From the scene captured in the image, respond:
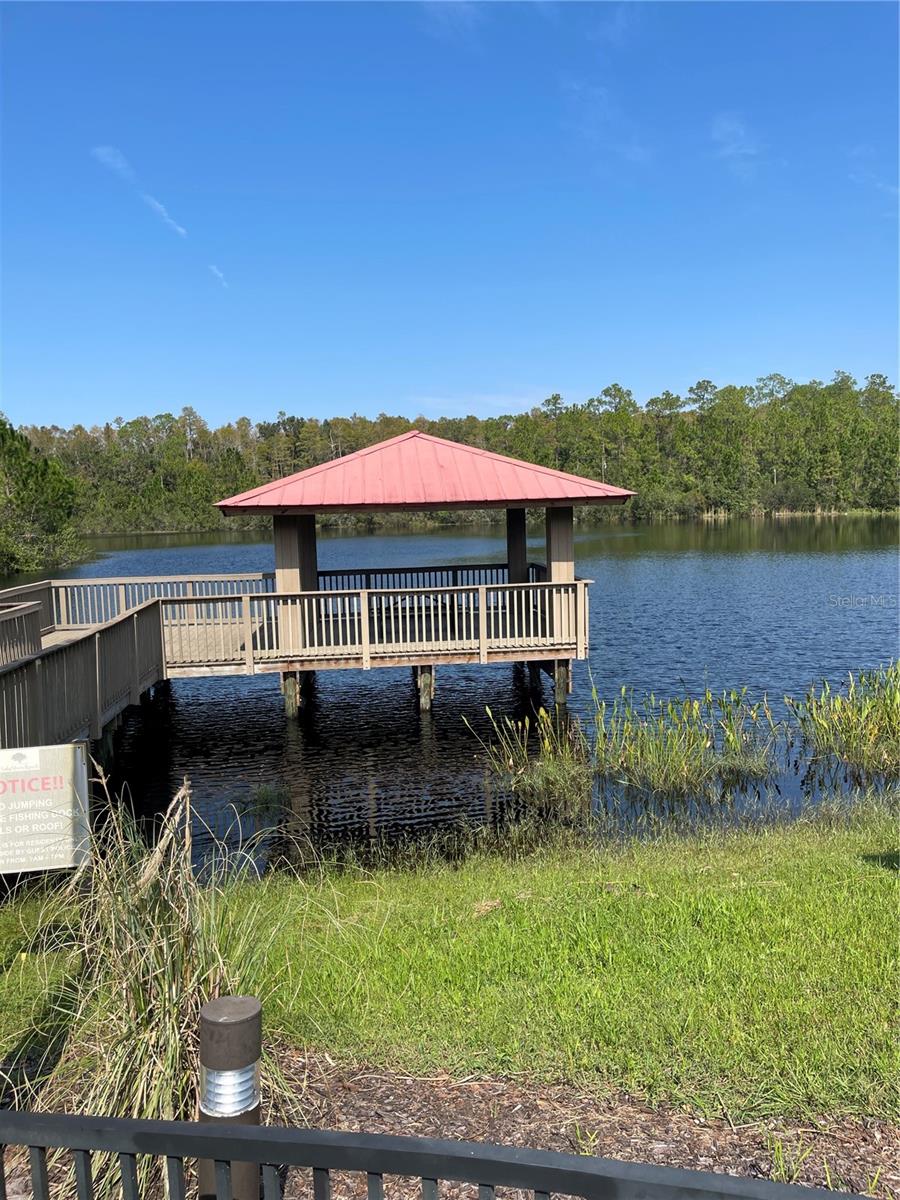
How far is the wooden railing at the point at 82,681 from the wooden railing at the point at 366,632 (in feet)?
2.26

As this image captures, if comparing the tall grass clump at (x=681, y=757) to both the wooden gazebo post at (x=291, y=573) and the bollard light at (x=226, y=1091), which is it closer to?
the wooden gazebo post at (x=291, y=573)

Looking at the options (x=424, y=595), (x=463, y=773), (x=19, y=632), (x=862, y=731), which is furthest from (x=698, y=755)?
(x=19, y=632)

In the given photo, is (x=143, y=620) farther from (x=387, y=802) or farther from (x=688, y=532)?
(x=688, y=532)

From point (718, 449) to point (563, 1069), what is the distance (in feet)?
290

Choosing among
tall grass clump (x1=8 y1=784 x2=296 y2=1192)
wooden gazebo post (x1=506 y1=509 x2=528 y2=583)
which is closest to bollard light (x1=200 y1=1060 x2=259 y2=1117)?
tall grass clump (x1=8 y1=784 x2=296 y2=1192)

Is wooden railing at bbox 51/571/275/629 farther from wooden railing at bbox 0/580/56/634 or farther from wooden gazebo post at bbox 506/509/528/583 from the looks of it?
wooden gazebo post at bbox 506/509/528/583

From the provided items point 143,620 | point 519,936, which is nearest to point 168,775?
point 143,620

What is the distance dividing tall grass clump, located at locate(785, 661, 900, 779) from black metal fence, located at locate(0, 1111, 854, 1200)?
39.7 ft

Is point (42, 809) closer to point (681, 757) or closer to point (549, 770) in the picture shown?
point (549, 770)

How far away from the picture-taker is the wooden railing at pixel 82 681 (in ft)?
27.7

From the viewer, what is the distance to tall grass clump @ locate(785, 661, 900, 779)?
12680 mm

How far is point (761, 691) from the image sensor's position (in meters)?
17.2

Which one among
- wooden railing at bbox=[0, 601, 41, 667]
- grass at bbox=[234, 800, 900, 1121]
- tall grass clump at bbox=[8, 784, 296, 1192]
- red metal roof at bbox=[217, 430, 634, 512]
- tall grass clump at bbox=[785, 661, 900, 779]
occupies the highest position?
red metal roof at bbox=[217, 430, 634, 512]

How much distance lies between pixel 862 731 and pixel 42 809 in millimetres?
10935
